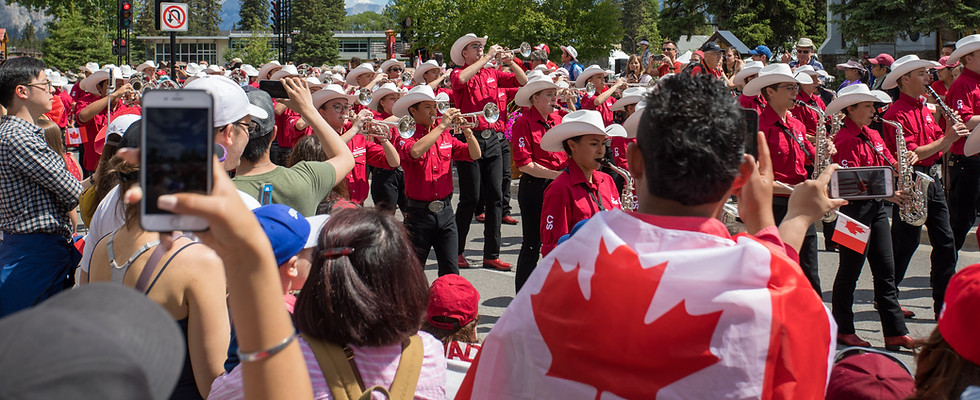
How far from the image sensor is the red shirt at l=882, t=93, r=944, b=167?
715cm

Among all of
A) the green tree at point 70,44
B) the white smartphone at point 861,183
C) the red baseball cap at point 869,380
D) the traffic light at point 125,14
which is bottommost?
the red baseball cap at point 869,380

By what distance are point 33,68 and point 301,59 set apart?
108m

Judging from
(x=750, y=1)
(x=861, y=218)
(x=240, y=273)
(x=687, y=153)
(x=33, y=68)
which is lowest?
(x=861, y=218)

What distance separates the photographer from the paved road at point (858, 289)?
6.72 meters

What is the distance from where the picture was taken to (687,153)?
74.9 inches

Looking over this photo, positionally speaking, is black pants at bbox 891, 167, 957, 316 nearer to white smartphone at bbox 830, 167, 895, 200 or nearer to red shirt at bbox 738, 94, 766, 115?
red shirt at bbox 738, 94, 766, 115

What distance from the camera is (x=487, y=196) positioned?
29.2 ft

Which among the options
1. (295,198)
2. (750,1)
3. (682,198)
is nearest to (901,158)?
(295,198)

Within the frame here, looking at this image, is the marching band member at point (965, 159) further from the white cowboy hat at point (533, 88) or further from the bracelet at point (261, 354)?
the bracelet at point (261, 354)

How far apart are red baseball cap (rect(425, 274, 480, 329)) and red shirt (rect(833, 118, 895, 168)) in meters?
3.78

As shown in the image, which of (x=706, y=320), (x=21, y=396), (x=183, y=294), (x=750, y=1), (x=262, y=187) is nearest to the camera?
(x=21, y=396)

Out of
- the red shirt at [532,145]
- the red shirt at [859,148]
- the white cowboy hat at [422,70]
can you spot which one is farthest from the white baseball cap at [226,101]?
the white cowboy hat at [422,70]

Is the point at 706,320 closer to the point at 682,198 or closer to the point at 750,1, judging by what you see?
the point at 682,198

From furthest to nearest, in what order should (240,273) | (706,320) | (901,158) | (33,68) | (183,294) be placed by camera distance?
1. (901,158)
2. (33,68)
3. (183,294)
4. (706,320)
5. (240,273)
